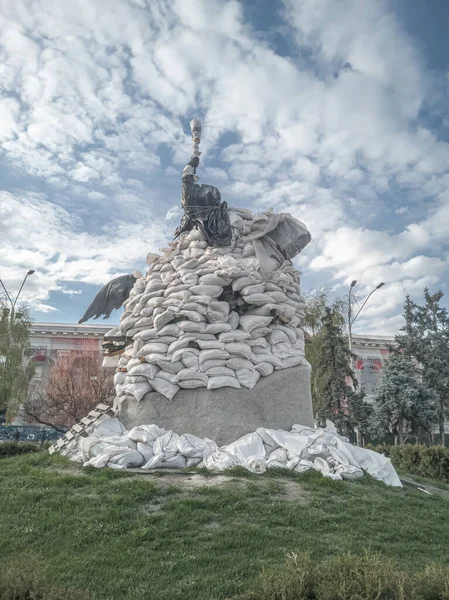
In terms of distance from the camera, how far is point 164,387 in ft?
29.2

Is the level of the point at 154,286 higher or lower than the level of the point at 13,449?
higher

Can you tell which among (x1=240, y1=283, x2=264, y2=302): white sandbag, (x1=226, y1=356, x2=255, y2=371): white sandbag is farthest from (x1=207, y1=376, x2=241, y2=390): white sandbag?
(x1=240, y1=283, x2=264, y2=302): white sandbag

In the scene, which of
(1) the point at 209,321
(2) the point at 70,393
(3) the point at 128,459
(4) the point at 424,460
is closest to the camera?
(3) the point at 128,459

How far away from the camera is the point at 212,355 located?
29.5ft

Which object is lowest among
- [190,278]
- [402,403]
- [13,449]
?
[13,449]

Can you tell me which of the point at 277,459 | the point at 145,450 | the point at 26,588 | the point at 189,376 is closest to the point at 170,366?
the point at 189,376

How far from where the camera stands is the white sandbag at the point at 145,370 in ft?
29.4

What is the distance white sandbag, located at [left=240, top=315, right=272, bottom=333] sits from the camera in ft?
31.1

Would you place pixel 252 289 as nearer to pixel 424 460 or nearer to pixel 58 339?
pixel 424 460

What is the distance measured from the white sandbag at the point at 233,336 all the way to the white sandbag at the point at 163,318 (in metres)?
0.97

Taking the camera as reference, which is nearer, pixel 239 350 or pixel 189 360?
pixel 189 360

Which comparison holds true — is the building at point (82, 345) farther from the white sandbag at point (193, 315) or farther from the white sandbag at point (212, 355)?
the white sandbag at point (212, 355)

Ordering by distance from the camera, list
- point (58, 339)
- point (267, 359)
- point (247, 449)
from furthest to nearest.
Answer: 1. point (58, 339)
2. point (267, 359)
3. point (247, 449)

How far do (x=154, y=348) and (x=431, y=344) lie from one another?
1833 cm
